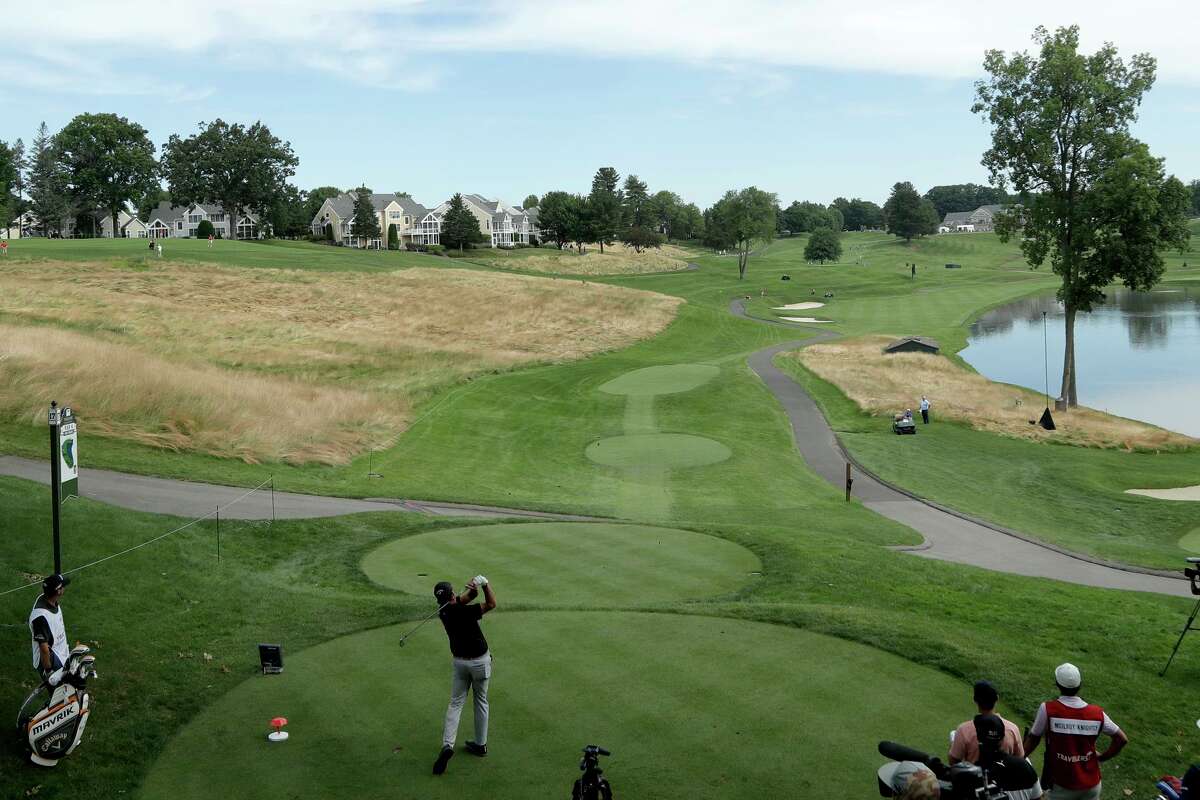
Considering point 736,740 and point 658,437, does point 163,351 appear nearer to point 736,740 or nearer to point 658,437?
point 658,437

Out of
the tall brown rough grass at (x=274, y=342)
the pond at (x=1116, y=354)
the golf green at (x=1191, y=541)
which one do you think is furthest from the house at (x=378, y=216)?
the golf green at (x=1191, y=541)

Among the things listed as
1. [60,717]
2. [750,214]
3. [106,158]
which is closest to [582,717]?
[60,717]

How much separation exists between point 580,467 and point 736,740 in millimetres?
24565

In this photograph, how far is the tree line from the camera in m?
119

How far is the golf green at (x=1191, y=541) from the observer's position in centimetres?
2622

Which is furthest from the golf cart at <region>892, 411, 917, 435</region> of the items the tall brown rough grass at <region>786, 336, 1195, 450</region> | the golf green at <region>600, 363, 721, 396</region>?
the golf green at <region>600, 363, 721, 396</region>

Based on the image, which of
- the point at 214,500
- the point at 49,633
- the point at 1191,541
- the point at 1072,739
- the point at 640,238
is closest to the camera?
the point at 1072,739

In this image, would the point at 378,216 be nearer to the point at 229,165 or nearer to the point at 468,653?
the point at 229,165

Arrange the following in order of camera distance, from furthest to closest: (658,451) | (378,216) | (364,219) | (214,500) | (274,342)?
(378,216) < (364,219) < (274,342) < (658,451) < (214,500)

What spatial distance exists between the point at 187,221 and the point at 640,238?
72.1 meters

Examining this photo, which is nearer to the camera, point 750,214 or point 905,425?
point 905,425

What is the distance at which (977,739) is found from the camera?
25.8 feet

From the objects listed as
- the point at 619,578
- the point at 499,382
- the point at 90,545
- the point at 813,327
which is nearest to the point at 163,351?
the point at 499,382

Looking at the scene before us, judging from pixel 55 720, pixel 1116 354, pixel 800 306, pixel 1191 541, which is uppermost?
pixel 800 306
